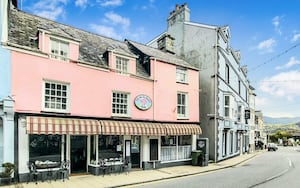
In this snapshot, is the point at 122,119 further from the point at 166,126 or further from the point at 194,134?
the point at 194,134

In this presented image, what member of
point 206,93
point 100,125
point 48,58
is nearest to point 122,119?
point 100,125

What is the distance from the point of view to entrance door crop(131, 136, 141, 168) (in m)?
18.5

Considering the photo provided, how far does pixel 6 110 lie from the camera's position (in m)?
12.8

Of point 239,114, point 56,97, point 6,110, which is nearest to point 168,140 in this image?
point 56,97

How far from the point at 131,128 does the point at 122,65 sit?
4.13 metres

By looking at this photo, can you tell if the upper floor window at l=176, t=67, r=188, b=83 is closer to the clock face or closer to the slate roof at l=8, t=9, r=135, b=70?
the clock face

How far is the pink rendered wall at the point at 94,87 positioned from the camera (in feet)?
44.7

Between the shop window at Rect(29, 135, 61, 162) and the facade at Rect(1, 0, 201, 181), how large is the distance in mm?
49

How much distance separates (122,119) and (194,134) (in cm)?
685

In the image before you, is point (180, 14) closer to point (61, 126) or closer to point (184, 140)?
point (184, 140)

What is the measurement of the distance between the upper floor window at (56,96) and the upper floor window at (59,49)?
1.41 meters

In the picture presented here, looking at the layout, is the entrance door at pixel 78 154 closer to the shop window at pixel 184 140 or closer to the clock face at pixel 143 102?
the clock face at pixel 143 102

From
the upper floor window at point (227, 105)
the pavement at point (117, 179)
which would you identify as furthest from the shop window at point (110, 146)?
A: the upper floor window at point (227, 105)

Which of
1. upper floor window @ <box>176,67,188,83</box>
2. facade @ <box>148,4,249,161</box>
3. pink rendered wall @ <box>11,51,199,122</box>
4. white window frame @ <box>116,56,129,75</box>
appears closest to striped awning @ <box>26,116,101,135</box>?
pink rendered wall @ <box>11,51,199,122</box>
